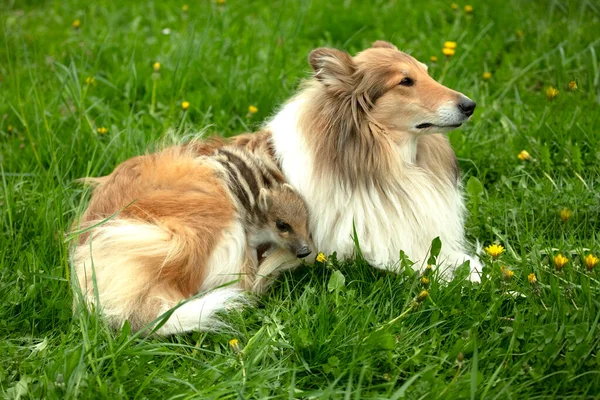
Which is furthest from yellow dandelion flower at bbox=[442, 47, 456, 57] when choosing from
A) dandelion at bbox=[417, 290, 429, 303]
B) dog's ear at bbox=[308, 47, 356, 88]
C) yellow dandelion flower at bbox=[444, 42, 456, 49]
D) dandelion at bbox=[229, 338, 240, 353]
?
dandelion at bbox=[229, 338, 240, 353]

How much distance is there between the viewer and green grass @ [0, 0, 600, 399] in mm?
3074

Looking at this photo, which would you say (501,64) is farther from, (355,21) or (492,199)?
(492,199)

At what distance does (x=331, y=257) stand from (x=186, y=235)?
0.74m

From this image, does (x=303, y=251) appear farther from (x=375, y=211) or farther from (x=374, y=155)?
(x=374, y=155)

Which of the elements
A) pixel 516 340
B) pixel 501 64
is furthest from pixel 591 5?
pixel 516 340

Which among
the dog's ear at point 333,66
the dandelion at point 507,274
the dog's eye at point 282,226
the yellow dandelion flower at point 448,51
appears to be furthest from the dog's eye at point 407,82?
the yellow dandelion flower at point 448,51

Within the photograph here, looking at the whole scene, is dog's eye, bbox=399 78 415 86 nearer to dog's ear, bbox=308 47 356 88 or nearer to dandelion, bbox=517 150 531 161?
dog's ear, bbox=308 47 356 88

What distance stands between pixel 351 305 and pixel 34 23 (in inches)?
191

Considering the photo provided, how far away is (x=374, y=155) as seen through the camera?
12.5 ft

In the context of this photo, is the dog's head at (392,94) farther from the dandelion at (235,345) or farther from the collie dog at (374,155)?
the dandelion at (235,345)

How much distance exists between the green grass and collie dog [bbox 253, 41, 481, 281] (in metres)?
0.23

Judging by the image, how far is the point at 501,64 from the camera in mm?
5785

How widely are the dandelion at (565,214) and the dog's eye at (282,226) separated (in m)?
1.46

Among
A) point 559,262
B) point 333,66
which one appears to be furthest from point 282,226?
point 559,262
